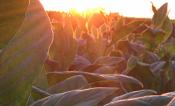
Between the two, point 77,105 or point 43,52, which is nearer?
point 43,52

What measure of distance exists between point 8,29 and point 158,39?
2.29 meters

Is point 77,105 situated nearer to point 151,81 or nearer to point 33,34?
point 33,34

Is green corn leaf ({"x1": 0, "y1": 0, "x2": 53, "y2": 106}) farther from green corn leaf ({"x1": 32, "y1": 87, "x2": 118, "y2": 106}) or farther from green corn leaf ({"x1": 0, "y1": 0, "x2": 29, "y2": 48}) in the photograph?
green corn leaf ({"x1": 32, "y1": 87, "x2": 118, "y2": 106})

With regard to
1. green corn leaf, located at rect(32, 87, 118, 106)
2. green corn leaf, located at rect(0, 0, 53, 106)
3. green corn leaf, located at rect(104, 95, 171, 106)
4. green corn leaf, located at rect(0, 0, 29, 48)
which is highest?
green corn leaf, located at rect(0, 0, 29, 48)

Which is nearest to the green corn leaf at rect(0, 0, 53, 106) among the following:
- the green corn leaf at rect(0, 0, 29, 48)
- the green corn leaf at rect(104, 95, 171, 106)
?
the green corn leaf at rect(0, 0, 29, 48)

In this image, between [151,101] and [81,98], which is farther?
[81,98]

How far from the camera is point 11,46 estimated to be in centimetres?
65

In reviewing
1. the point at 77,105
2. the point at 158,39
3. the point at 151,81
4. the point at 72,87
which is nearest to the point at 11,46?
the point at 77,105

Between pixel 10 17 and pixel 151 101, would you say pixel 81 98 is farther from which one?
pixel 10 17

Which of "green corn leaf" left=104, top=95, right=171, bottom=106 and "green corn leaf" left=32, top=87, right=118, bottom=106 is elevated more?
"green corn leaf" left=104, top=95, right=171, bottom=106

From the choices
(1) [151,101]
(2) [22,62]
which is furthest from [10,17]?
(1) [151,101]

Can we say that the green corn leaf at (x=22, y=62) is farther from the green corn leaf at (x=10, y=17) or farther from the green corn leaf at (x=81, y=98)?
the green corn leaf at (x=81, y=98)

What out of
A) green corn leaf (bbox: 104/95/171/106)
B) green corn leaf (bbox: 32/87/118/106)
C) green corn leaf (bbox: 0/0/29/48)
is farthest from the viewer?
green corn leaf (bbox: 32/87/118/106)

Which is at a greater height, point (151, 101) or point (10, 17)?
point (10, 17)
